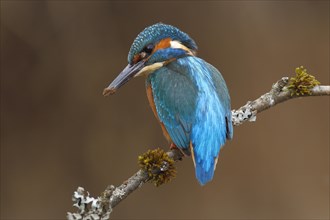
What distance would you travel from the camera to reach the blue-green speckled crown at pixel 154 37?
2170 millimetres

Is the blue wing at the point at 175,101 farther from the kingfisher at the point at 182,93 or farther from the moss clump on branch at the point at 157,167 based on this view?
the moss clump on branch at the point at 157,167

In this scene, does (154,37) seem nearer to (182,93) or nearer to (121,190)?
(182,93)

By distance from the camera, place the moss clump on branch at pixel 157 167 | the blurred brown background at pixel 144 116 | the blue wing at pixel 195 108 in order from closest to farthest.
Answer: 1. the moss clump on branch at pixel 157 167
2. the blue wing at pixel 195 108
3. the blurred brown background at pixel 144 116

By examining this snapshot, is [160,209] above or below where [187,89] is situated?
below

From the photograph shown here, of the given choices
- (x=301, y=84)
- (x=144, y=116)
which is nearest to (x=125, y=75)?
(x=301, y=84)

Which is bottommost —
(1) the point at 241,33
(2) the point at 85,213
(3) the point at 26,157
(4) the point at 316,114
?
(2) the point at 85,213

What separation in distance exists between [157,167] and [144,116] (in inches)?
58.2

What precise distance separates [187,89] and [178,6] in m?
1.21

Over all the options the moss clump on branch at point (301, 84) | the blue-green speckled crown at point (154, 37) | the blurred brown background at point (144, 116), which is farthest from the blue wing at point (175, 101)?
the blurred brown background at point (144, 116)

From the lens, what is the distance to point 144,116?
3426 millimetres

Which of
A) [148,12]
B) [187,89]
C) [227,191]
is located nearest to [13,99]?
[148,12]

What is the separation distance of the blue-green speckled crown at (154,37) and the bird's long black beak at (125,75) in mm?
28

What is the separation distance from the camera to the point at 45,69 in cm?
331

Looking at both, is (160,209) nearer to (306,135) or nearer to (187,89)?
(306,135)
